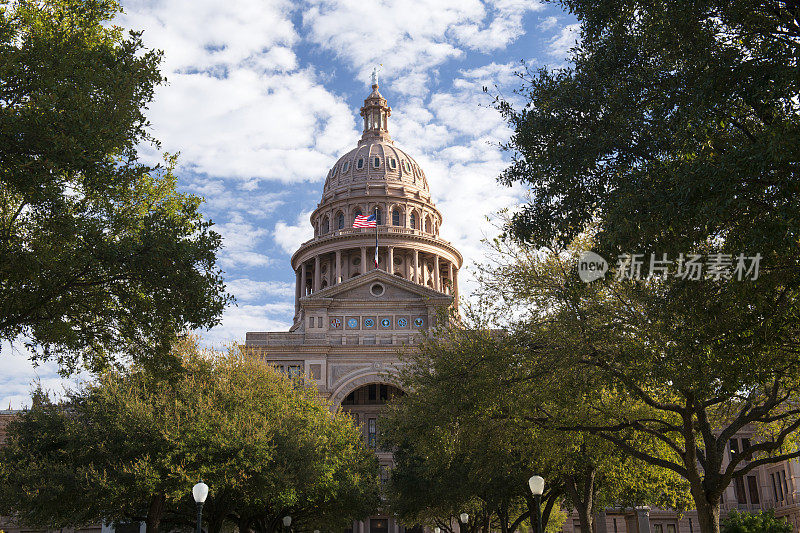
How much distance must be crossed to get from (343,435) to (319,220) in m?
64.0

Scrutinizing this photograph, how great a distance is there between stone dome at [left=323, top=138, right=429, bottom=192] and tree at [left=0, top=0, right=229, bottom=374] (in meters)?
84.3

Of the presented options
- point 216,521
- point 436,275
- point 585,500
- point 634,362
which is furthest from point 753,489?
point 634,362

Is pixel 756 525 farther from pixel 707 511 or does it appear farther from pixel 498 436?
pixel 707 511

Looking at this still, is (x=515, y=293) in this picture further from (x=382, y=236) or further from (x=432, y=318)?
(x=382, y=236)

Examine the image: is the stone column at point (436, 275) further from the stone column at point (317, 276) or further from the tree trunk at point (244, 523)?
the tree trunk at point (244, 523)

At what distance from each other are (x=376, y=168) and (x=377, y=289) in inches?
1384

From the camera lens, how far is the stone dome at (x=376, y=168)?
347 ft

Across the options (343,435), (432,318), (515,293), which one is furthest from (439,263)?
(515,293)

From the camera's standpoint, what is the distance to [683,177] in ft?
44.3

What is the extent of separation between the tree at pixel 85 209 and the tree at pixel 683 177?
30.1 ft

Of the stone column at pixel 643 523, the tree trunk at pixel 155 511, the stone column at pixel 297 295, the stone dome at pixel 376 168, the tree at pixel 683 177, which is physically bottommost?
the stone column at pixel 643 523

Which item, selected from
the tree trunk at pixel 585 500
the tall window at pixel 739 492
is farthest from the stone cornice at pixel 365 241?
the tree trunk at pixel 585 500

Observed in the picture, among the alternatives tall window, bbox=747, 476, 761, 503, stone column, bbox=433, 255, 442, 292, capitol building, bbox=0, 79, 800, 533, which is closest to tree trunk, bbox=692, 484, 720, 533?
capitol building, bbox=0, 79, 800, 533

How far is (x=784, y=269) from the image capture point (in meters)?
14.9
